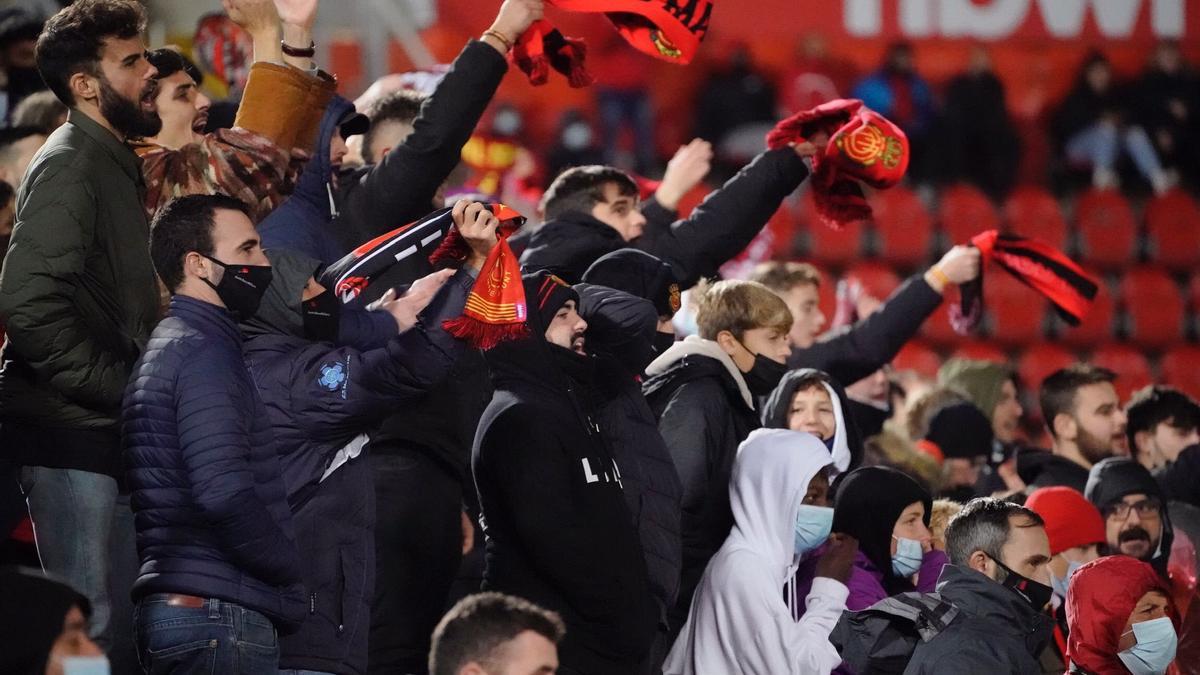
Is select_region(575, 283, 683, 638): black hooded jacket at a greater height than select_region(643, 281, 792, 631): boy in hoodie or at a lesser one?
greater

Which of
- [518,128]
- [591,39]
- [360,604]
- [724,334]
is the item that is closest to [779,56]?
[591,39]

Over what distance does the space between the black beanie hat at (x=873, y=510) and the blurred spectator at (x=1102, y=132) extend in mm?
9029

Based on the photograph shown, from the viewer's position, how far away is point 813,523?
14.8ft

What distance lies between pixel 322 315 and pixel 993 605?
5.68ft

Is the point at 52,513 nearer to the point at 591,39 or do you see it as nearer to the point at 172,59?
the point at 172,59

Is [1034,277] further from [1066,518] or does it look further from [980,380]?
[980,380]

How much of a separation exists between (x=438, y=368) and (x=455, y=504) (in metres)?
0.73

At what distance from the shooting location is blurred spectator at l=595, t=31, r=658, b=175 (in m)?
12.6

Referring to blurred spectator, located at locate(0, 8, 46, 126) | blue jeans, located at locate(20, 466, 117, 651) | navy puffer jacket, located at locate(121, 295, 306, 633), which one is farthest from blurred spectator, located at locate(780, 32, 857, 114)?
navy puffer jacket, located at locate(121, 295, 306, 633)

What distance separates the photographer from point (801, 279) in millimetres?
6172

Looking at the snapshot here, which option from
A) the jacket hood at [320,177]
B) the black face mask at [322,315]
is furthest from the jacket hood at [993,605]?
the jacket hood at [320,177]

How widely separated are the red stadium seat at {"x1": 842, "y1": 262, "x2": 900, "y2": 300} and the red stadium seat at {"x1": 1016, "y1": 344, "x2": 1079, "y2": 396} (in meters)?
1.00

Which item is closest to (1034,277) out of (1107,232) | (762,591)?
(762,591)

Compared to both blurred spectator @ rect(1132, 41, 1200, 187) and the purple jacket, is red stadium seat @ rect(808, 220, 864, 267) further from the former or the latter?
the purple jacket
